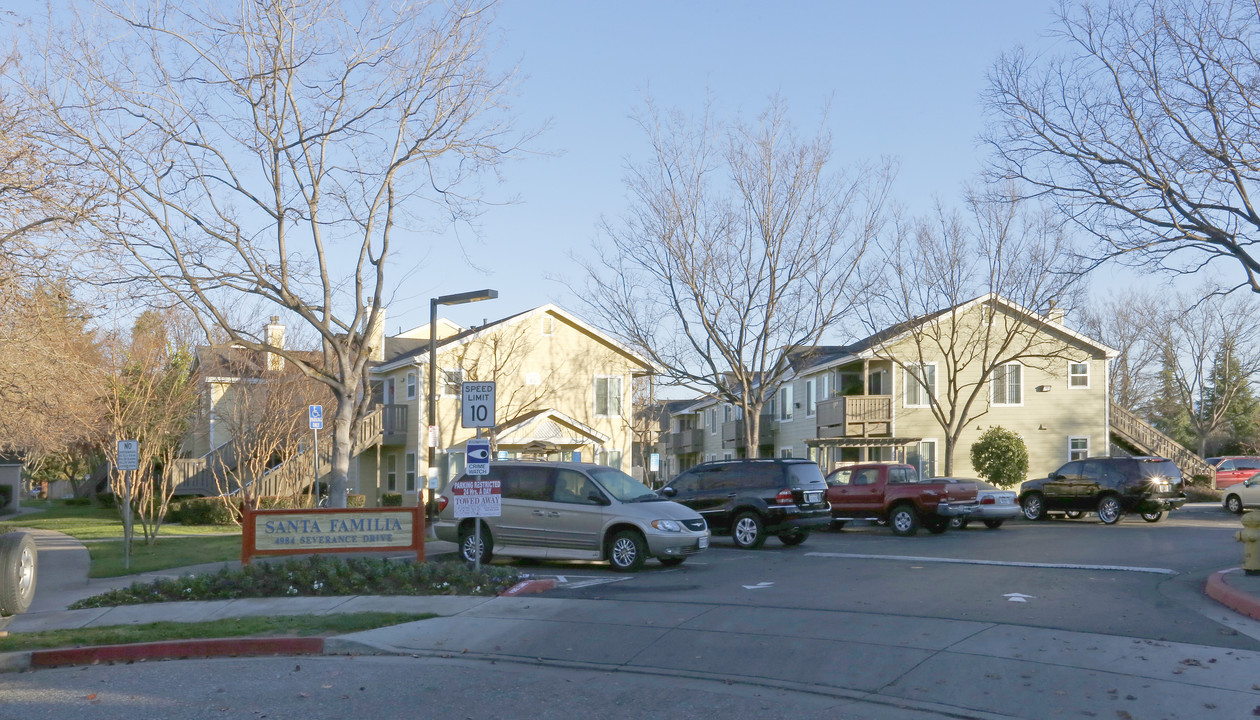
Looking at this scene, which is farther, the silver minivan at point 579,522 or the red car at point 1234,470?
the red car at point 1234,470

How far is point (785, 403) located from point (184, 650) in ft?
138

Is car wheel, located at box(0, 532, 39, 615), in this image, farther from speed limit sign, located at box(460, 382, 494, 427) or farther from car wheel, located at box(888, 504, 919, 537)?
car wheel, located at box(888, 504, 919, 537)

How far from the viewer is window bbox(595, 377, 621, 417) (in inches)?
1590

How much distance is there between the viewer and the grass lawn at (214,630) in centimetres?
1066

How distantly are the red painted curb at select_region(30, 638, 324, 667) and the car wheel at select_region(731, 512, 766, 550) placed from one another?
11.5m

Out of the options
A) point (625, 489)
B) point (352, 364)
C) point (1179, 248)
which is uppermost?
point (1179, 248)

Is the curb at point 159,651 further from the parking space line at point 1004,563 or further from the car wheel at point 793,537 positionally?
the car wheel at point 793,537

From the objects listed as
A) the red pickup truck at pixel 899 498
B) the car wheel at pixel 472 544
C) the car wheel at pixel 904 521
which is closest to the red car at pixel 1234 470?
the red pickup truck at pixel 899 498

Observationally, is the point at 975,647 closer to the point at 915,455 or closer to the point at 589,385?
the point at 589,385

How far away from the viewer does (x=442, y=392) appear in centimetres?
3819

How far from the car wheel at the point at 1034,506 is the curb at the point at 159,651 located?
2363 centimetres

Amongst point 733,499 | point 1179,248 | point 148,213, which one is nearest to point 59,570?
point 148,213

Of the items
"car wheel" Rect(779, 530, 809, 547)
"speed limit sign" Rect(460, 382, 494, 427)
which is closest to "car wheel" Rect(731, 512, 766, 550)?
"car wheel" Rect(779, 530, 809, 547)

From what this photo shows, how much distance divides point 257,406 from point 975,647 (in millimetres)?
27325
